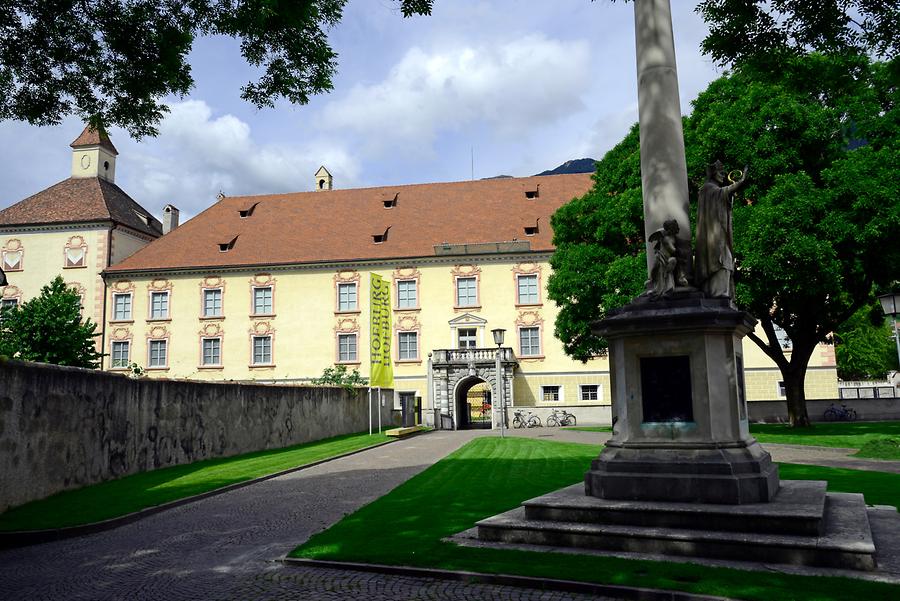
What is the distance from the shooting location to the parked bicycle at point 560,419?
129 feet

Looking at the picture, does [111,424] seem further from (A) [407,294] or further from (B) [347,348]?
(A) [407,294]

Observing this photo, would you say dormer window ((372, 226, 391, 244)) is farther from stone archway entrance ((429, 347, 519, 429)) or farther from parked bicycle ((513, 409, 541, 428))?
parked bicycle ((513, 409, 541, 428))

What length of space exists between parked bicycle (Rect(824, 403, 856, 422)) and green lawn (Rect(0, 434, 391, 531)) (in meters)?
28.0

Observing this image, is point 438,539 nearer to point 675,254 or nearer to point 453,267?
point 675,254

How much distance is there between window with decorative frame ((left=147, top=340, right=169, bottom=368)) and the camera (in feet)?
150

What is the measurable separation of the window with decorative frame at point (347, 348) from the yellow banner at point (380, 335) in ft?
40.6

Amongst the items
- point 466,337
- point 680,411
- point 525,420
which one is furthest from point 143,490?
point 466,337

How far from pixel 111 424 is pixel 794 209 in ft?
67.4

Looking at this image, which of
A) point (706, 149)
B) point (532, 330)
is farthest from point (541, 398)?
point (706, 149)

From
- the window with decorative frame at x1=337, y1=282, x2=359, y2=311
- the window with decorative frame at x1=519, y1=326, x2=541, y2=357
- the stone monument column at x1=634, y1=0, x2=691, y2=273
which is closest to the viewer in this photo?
the stone monument column at x1=634, y1=0, x2=691, y2=273

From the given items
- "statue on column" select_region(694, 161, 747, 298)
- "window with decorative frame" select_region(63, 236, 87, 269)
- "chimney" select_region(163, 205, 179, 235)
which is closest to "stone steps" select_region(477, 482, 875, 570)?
"statue on column" select_region(694, 161, 747, 298)

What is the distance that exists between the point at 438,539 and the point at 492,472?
24.1 ft

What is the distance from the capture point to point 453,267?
4388 centimetres

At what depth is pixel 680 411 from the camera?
27.0 feet
